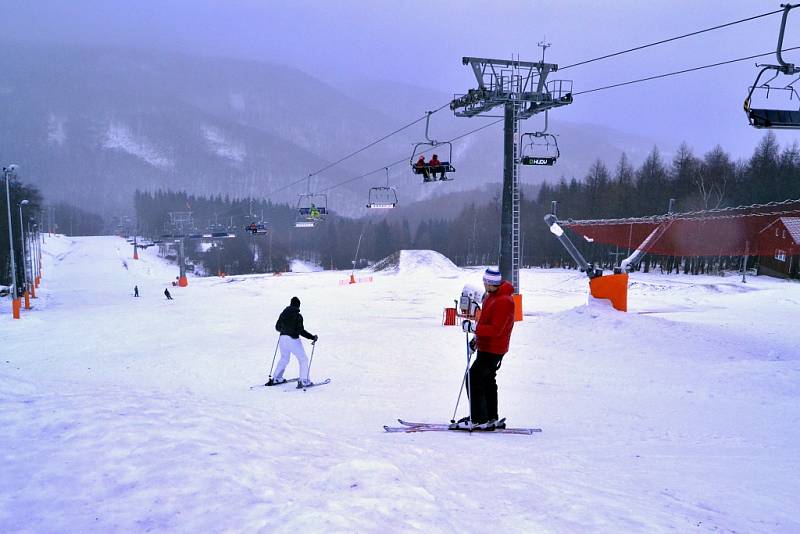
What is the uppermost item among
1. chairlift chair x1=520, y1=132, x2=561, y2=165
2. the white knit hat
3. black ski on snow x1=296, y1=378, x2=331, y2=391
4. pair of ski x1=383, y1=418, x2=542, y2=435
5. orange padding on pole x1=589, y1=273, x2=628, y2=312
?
chairlift chair x1=520, y1=132, x2=561, y2=165

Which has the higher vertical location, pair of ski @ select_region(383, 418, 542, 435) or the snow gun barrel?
the snow gun barrel

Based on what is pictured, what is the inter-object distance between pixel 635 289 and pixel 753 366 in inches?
1042

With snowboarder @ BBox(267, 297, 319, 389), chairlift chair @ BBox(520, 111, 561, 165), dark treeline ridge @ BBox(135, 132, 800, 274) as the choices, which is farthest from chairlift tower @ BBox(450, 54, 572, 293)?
dark treeline ridge @ BBox(135, 132, 800, 274)

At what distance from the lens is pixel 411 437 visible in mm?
6223

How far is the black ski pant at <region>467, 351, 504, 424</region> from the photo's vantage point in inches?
256

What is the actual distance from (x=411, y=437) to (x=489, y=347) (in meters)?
1.49

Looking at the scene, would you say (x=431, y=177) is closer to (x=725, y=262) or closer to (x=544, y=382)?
(x=544, y=382)

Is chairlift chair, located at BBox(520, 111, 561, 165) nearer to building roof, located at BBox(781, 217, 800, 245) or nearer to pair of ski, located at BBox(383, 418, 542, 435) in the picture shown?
building roof, located at BBox(781, 217, 800, 245)

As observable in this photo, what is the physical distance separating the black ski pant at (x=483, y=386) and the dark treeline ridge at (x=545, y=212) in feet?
116

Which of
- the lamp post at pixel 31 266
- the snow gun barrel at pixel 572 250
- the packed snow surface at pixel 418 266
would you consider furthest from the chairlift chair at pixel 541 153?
the packed snow surface at pixel 418 266

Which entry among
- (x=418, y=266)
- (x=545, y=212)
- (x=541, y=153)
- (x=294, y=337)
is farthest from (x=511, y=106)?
(x=545, y=212)

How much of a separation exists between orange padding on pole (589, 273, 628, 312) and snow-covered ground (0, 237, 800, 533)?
3.56ft

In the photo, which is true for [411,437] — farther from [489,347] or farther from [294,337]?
[294,337]

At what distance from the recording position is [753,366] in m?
11.0
